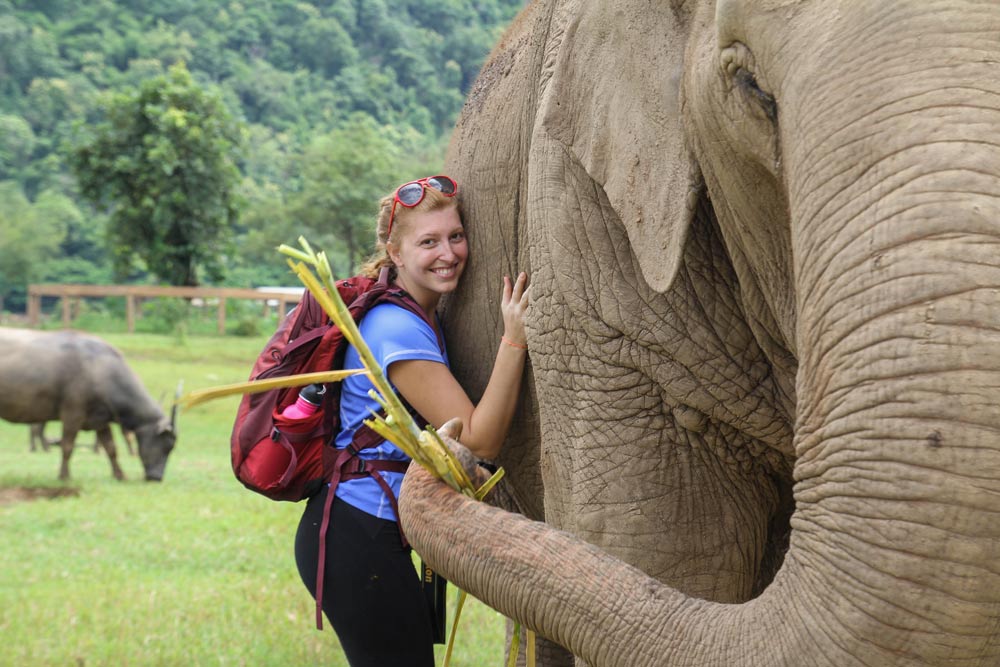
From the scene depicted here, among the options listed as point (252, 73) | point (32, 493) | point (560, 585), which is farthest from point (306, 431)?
point (252, 73)

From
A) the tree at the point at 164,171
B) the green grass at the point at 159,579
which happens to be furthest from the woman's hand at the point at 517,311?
the tree at the point at 164,171

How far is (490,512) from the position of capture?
2.27 m

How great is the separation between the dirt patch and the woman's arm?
1024 centimetres

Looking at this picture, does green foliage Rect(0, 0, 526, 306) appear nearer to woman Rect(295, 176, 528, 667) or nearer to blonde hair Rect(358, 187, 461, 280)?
blonde hair Rect(358, 187, 461, 280)

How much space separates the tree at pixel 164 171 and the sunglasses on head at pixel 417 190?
34.0 metres

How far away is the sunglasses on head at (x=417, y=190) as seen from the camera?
353cm

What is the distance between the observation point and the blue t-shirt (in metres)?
3.34

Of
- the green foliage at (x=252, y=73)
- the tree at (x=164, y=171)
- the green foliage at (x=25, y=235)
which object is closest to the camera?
the tree at (x=164, y=171)

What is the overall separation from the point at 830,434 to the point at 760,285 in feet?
2.56

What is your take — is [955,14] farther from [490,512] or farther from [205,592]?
[205,592]

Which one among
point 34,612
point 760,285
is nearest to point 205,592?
point 34,612

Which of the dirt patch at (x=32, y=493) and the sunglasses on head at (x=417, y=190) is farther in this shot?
the dirt patch at (x=32, y=493)

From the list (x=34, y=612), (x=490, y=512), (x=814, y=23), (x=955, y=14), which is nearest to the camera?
(x=955, y=14)

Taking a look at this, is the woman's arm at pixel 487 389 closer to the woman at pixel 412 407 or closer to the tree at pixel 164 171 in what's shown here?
the woman at pixel 412 407
